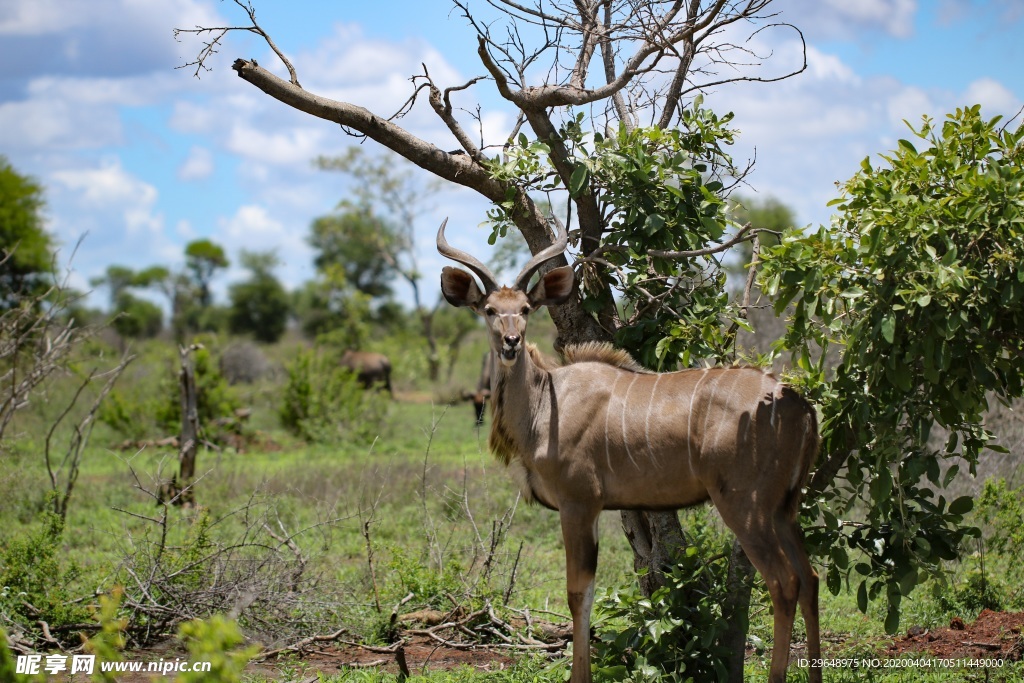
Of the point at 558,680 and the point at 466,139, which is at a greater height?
the point at 466,139

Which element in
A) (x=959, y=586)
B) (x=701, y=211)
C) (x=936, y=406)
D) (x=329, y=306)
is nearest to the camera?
(x=936, y=406)

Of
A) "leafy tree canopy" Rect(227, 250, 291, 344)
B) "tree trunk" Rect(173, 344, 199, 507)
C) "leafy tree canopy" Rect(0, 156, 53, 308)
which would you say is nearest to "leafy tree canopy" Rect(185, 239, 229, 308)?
"leafy tree canopy" Rect(227, 250, 291, 344)

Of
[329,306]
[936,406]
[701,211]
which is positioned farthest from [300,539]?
[329,306]

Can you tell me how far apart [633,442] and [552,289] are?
889 millimetres

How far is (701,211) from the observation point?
472 cm

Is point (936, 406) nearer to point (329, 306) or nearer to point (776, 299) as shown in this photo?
point (776, 299)

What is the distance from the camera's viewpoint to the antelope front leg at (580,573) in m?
4.38

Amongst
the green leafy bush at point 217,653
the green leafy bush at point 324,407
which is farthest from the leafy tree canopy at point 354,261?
the green leafy bush at point 217,653

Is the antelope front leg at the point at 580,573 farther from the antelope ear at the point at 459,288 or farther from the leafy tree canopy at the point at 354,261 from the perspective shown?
the leafy tree canopy at the point at 354,261

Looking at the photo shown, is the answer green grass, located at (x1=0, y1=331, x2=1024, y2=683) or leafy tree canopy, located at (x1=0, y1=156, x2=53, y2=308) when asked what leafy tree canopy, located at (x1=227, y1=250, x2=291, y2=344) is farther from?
→ green grass, located at (x1=0, y1=331, x2=1024, y2=683)

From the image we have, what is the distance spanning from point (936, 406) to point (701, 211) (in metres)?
1.42

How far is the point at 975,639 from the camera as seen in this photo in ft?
17.1

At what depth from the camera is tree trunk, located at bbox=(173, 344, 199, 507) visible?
8.73m

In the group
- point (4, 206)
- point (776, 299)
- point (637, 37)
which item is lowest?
point (776, 299)
